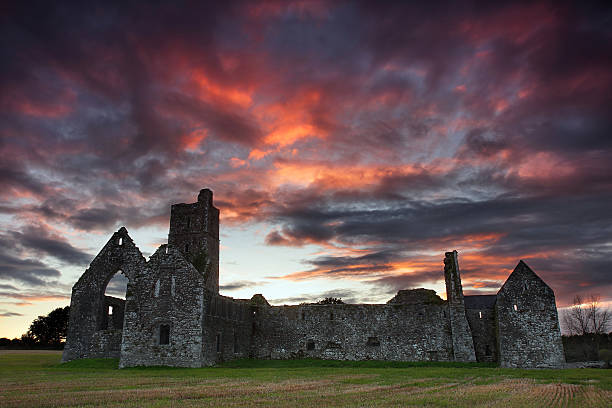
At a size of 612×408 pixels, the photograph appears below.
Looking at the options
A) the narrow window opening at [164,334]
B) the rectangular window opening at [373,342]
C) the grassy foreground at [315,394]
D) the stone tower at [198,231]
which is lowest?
the grassy foreground at [315,394]

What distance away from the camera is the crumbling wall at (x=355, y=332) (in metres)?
32.2

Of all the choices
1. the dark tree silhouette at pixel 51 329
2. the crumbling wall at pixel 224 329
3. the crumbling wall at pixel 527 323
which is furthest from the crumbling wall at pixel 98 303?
the dark tree silhouette at pixel 51 329

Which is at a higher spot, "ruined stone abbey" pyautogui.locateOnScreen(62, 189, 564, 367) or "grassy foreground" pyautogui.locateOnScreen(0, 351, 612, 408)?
"ruined stone abbey" pyautogui.locateOnScreen(62, 189, 564, 367)

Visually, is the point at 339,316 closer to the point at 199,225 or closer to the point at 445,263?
the point at 445,263

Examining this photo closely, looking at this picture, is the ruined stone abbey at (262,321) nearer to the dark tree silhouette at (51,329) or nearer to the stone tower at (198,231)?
the stone tower at (198,231)

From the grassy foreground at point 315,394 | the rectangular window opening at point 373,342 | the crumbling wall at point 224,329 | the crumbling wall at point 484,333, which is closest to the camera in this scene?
the grassy foreground at point 315,394

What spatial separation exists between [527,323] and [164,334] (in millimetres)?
23810

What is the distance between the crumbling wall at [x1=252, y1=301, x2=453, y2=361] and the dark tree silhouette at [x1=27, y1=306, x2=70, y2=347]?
51.3 metres

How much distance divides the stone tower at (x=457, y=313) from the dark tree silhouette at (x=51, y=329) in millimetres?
62716

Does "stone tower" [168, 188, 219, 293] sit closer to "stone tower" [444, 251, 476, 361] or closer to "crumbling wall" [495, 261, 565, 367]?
"stone tower" [444, 251, 476, 361]

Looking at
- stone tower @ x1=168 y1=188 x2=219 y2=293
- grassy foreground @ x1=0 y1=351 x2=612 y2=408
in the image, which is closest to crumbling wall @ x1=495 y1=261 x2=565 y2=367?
grassy foreground @ x1=0 y1=351 x2=612 y2=408

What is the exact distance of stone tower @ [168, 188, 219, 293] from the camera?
37.8m

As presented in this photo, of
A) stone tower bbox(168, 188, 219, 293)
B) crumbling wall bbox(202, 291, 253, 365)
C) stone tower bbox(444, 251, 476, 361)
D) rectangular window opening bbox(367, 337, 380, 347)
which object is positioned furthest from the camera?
stone tower bbox(168, 188, 219, 293)

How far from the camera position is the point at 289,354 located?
34.2m
